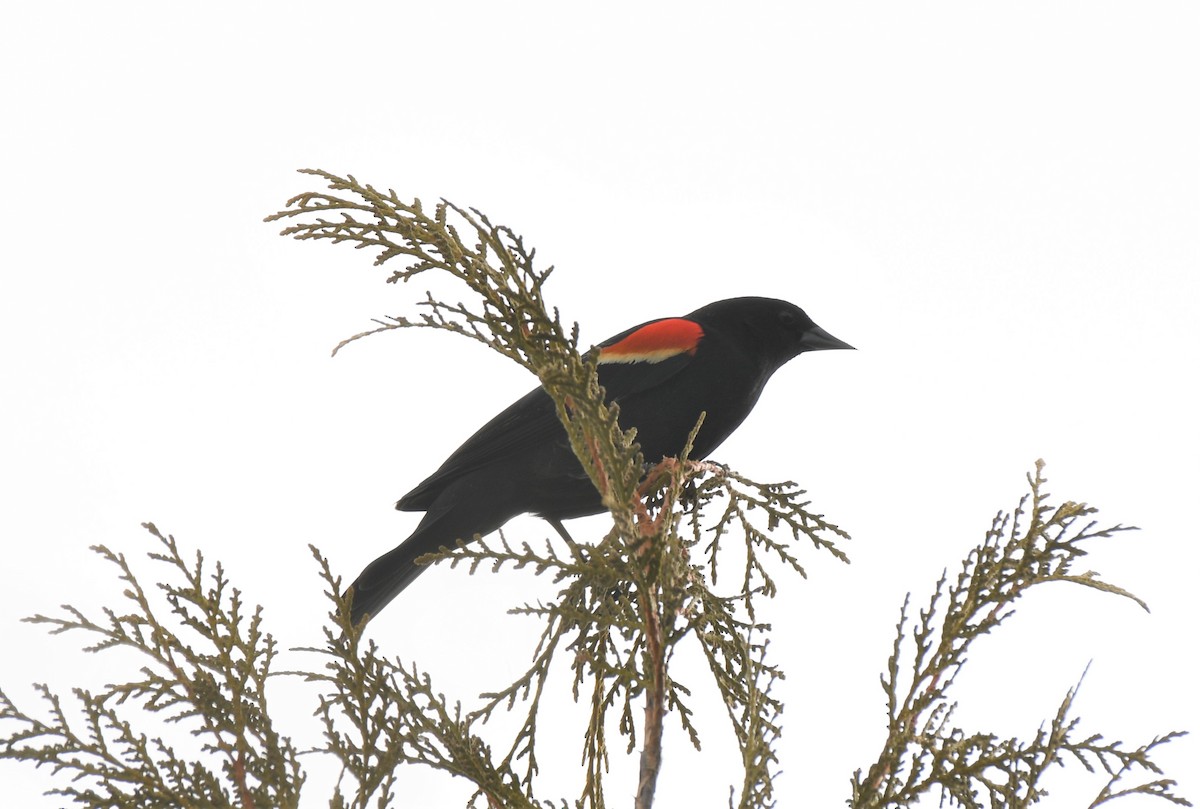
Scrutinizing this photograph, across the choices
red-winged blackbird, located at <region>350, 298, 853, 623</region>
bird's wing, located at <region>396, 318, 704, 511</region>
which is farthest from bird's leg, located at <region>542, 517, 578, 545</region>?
bird's wing, located at <region>396, 318, 704, 511</region>

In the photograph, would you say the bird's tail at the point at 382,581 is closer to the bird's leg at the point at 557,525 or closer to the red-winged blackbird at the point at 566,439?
the red-winged blackbird at the point at 566,439

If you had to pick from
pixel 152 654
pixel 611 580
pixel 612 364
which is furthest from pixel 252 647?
pixel 612 364

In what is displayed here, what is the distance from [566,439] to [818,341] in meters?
1.21

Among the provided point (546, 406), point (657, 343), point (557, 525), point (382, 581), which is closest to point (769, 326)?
point (657, 343)

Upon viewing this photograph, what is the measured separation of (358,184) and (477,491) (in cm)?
186

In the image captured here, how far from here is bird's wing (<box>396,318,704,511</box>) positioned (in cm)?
377

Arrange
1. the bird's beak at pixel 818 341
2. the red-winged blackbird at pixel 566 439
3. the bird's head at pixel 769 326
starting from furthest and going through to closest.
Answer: the bird's beak at pixel 818 341
the bird's head at pixel 769 326
the red-winged blackbird at pixel 566 439

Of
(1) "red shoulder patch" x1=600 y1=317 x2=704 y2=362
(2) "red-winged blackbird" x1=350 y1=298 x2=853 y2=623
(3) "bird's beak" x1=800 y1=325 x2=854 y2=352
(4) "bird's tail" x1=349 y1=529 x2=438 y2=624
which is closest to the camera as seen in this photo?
(4) "bird's tail" x1=349 y1=529 x2=438 y2=624

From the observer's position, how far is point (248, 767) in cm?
201

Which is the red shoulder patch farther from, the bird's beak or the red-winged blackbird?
the bird's beak

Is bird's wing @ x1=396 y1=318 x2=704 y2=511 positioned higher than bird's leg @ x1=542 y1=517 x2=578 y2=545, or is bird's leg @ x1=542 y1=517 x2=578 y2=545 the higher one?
bird's wing @ x1=396 y1=318 x2=704 y2=511

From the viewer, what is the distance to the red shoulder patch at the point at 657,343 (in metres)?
3.93

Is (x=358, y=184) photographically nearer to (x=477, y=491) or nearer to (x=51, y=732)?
(x=51, y=732)

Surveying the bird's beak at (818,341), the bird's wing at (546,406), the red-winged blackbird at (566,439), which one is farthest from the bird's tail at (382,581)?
the bird's beak at (818,341)
